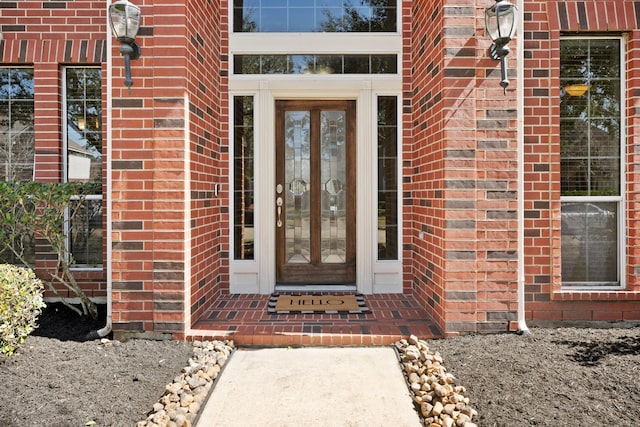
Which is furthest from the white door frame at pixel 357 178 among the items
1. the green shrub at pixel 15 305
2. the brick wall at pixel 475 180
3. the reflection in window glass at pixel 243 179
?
the green shrub at pixel 15 305

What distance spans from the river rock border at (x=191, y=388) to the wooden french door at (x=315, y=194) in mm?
1651

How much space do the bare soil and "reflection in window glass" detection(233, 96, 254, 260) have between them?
4.89 ft

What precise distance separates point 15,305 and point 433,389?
2.91m

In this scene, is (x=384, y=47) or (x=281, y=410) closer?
(x=281, y=410)

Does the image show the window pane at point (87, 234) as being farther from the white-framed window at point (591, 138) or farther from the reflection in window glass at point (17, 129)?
the white-framed window at point (591, 138)

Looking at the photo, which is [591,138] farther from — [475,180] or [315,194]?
[315,194]

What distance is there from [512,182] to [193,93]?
9.04 ft

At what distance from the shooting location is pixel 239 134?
177 inches

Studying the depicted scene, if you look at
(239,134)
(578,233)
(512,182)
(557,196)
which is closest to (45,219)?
(239,134)

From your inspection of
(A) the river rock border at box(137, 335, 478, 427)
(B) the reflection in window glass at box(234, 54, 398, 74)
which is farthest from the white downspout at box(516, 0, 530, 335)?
(B) the reflection in window glass at box(234, 54, 398, 74)

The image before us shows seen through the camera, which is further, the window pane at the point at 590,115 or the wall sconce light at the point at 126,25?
the window pane at the point at 590,115

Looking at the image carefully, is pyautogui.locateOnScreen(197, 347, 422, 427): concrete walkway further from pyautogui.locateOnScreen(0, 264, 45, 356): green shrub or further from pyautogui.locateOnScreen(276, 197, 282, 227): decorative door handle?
pyautogui.locateOnScreen(276, 197, 282, 227): decorative door handle

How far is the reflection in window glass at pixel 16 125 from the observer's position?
4.15 meters

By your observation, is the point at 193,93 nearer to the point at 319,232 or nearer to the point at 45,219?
the point at 45,219
